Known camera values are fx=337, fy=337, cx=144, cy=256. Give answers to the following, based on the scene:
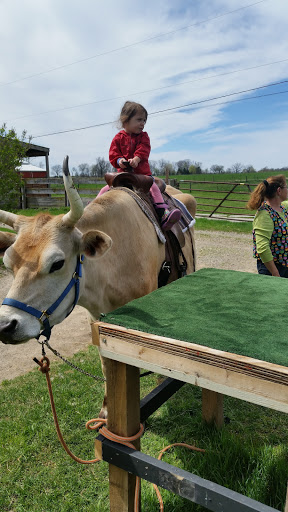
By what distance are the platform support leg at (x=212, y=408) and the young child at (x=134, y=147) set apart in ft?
5.69

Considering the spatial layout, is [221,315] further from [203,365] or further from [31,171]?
[31,171]

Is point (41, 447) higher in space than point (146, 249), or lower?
lower

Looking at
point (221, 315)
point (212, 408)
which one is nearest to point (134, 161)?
point (221, 315)

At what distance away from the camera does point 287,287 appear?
2268mm

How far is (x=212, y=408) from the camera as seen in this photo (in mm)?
2916

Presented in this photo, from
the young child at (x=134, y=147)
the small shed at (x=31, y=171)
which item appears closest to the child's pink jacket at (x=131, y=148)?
the young child at (x=134, y=147)

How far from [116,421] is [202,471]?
117cm

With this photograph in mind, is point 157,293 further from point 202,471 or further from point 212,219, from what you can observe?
point 212,219

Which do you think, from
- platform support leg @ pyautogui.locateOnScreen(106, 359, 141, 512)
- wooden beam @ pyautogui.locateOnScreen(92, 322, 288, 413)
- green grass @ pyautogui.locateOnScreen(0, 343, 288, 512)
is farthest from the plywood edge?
green grass @ pyautogui.locateOnScreen(0, 343, 288, 512)

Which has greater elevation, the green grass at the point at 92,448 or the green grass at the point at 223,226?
the green grass at the point at 223,226

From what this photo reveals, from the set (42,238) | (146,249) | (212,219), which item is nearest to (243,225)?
(212,219)

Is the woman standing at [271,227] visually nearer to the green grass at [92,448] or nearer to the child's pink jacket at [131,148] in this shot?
the child's pink jacket at [131,148]

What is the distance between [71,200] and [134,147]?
6.86ft

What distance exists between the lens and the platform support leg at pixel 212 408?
2.87m
